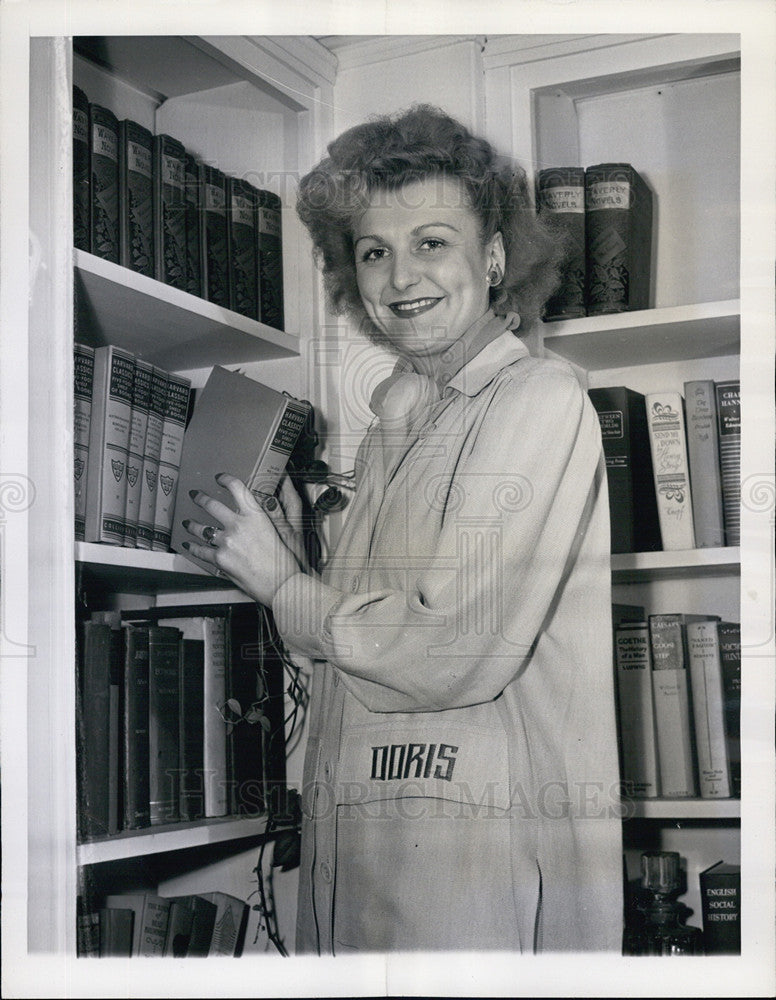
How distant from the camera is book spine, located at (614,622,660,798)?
→ 104 cm

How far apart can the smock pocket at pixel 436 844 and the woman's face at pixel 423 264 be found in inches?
15.5

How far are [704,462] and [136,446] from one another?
0.58m

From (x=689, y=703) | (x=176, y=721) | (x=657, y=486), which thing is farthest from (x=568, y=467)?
(x=176, y=721)

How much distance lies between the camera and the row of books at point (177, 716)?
3.38ft

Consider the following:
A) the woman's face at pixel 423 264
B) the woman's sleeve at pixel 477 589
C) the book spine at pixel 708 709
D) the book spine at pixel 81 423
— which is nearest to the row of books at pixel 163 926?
the woman's sleeve at pixel 477 589

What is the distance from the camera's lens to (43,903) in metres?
1.00

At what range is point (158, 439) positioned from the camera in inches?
43.3

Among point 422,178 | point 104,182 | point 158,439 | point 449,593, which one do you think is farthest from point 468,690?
point 104,182

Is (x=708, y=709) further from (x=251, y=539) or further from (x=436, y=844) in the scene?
(x=251, y=539)

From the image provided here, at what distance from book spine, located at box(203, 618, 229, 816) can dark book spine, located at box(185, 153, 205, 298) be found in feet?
1.18

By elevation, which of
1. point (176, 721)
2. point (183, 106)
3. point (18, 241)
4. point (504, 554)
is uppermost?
point (183, 106)

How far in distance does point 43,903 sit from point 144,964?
0.12m

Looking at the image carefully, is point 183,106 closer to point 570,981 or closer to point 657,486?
point 657,486

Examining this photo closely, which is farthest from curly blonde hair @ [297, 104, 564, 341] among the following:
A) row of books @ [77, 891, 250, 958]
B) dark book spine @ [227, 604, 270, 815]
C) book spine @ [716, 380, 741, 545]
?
row of books @ [77, 891, 250, 958]
